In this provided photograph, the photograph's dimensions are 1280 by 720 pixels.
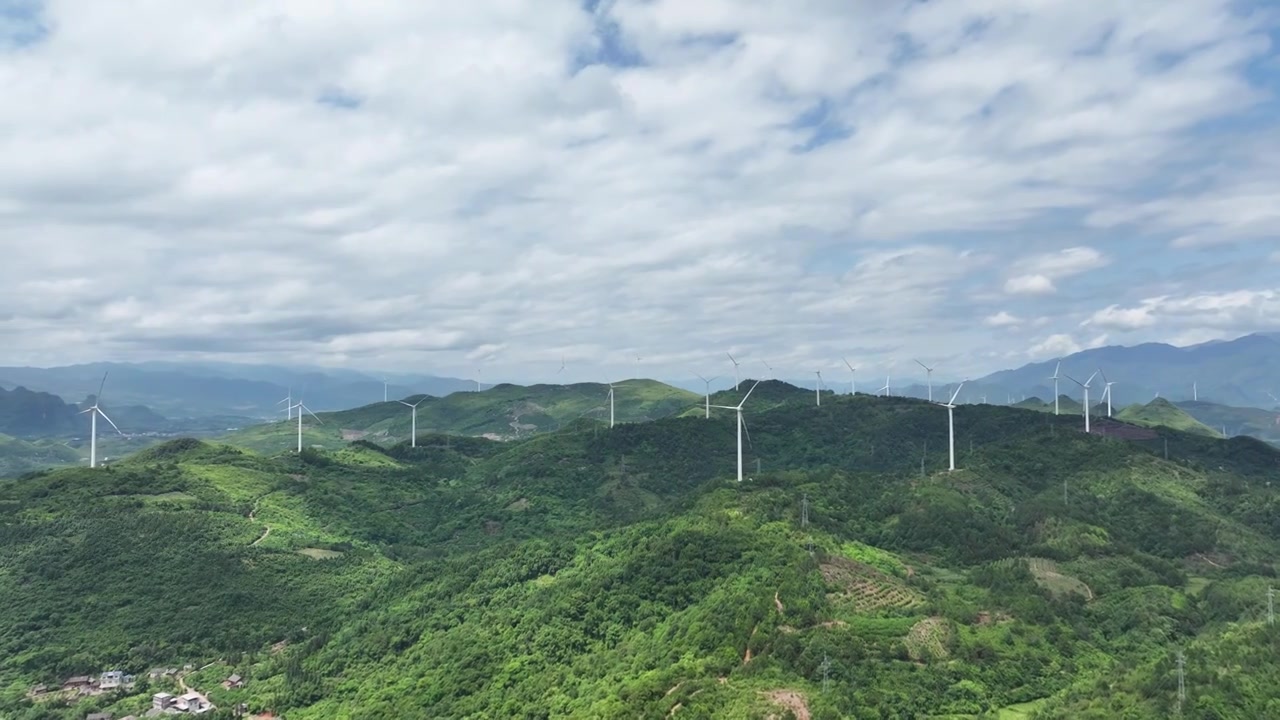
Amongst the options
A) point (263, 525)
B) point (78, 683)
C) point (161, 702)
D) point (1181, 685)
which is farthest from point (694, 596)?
point (263, 525)

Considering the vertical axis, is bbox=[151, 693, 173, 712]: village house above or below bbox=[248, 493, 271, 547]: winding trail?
below

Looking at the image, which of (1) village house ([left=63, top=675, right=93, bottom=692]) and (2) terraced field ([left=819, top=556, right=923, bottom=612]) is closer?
(2) terraced field ([left=819, top=556, right=923, bottom=612])

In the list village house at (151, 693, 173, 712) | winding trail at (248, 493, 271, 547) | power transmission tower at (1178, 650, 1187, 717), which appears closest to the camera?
power transmission tower at (1178, 650, 1187, 717)

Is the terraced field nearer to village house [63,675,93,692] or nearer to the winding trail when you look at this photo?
village house [63,675,93,692]

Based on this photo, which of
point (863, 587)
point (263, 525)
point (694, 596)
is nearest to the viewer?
point (694, 596)

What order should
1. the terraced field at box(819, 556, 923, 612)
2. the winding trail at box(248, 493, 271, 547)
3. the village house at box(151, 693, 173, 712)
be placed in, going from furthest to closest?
the winding trail at box(248, 493, 271, 547) → the village house at box(151, 693, 173, 712) → the terraced field at box(819, 556, 923, 612)

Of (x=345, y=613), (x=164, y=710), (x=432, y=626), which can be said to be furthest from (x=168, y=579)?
(x=432, y=626)

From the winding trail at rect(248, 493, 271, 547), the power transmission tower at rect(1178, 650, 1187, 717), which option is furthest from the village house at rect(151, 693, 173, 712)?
the power transmission tower at rect(1178, 650, 1187, 717)

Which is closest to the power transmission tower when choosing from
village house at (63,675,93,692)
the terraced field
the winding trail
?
the terraced field

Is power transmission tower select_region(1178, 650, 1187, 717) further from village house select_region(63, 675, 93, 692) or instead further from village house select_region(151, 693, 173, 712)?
village house select_region(63, 675, 93, 692)

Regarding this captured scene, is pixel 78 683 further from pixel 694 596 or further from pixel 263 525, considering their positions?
pixel 694 596
